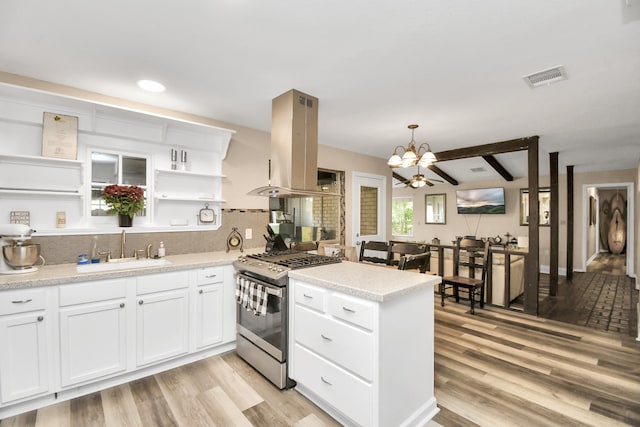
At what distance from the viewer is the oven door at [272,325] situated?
7.38 ft

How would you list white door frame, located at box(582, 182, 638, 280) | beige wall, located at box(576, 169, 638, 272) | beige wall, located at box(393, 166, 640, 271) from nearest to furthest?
white door frame, located at box(582, 182, 638, 280)
beige wall, located at box(576, 169, 638, 272)
beige wall, located at box(393, 166, 640, 271)

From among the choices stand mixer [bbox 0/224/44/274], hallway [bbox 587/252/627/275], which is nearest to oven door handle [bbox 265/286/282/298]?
stand mixer [bbox 0/224/44/274]

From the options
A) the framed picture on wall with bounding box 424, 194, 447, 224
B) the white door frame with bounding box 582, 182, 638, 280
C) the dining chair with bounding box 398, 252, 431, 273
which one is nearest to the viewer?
the dining chair with bounding box 398, 252, 431, 273

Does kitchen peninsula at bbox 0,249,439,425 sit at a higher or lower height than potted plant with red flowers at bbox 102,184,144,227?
lower

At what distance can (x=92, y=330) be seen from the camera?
7.14 ft

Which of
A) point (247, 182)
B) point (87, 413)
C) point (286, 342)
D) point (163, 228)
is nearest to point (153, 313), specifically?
point (87, 413)

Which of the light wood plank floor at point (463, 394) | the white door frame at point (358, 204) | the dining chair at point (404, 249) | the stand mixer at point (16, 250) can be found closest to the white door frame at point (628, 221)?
the light wood plank floor at point (463, 394)

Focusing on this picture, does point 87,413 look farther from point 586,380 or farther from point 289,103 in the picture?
point 586,380

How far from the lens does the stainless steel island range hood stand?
2688 millimetres

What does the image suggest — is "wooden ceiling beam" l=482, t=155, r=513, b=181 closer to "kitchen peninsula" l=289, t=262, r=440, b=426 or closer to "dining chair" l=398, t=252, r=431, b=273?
"dining chair" l=398, t=252, r=431, b=273

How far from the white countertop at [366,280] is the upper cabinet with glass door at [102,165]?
174cm

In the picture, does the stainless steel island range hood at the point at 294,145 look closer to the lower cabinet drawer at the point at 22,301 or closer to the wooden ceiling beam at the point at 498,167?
the lower cabinet drawer at the point at 22,301

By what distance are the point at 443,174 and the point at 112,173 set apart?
7.07 metres

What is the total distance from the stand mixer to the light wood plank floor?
1.00 m
